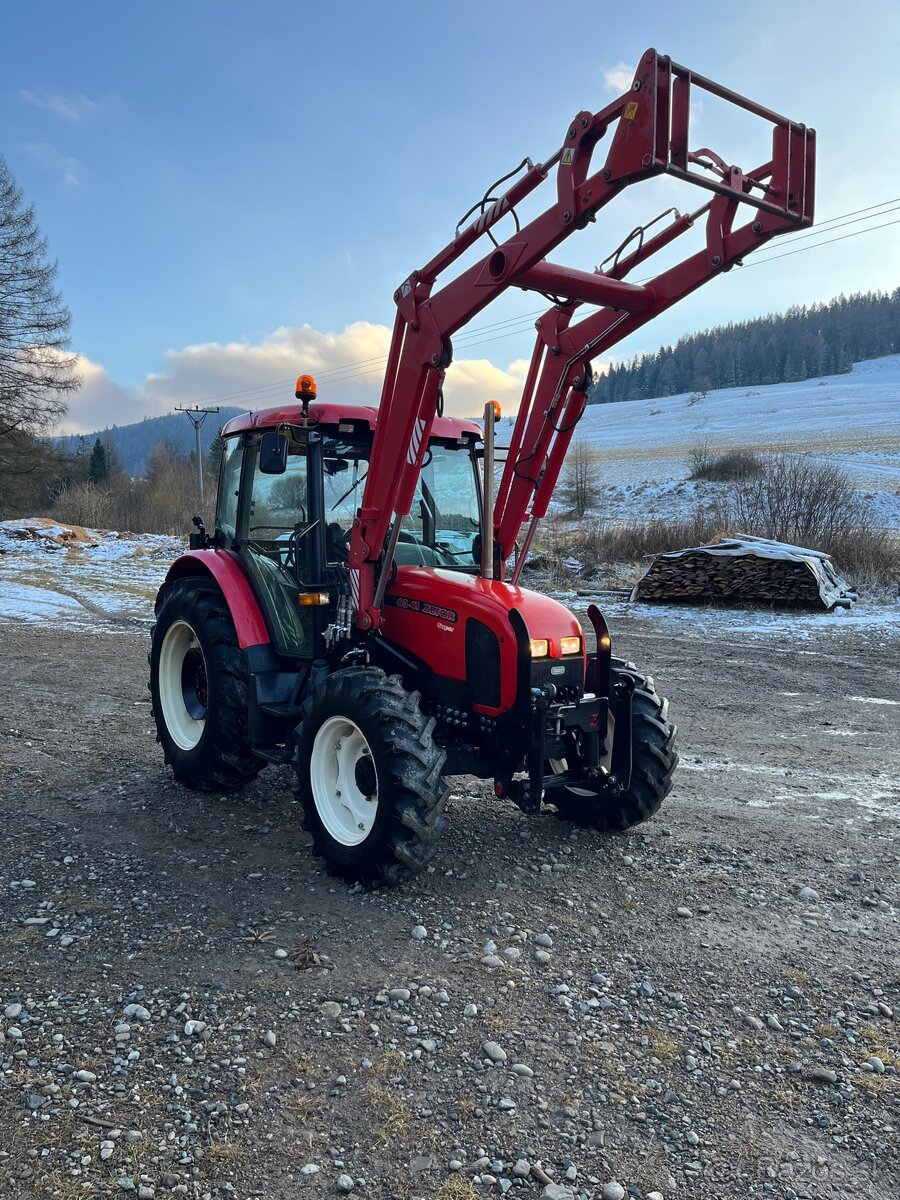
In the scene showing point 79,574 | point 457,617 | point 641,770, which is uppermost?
point 457,617

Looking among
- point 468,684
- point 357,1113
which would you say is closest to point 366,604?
point 468,684

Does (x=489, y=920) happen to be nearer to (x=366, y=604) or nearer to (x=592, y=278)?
(x=366, y=604)

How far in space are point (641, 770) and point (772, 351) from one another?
11301 centimetres

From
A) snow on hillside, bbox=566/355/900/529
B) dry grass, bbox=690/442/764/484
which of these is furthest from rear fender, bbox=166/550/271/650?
dry grass, bbox=690/442/764/484

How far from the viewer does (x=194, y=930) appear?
381cm

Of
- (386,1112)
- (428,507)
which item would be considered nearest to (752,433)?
(428,507)

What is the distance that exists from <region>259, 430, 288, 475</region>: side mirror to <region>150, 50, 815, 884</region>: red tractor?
0.03 ft

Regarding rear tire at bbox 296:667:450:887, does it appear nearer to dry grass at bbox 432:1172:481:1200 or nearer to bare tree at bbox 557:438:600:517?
dry grass at bbox 432:1172:481:1200

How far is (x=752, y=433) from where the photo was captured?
56.4 metres

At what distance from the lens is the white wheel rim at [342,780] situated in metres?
4.36

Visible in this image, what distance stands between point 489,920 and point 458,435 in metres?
2.84

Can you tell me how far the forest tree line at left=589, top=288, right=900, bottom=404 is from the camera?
4058 inches

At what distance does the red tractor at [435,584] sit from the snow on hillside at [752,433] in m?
23.7

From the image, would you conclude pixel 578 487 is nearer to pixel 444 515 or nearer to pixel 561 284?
pixel 444 515
